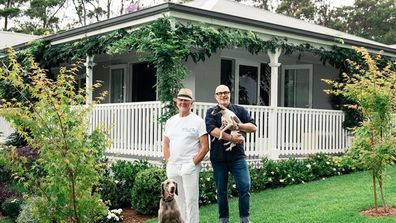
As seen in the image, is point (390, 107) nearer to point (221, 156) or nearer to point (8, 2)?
point (221, 156)

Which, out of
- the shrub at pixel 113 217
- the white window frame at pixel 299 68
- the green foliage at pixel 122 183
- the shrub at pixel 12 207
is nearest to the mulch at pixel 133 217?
the shrub at pixel 113 217

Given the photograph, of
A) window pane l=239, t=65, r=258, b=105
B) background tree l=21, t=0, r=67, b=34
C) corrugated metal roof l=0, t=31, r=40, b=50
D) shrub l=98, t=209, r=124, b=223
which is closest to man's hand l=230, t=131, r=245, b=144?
shrub l=98, t=209, r=124, b=223

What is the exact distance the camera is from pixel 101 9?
41250mm

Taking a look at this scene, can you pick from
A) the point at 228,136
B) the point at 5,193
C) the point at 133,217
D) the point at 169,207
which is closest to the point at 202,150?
the point at 228,136

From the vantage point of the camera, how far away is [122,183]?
364 inches

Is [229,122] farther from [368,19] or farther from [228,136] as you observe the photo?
[368,19]

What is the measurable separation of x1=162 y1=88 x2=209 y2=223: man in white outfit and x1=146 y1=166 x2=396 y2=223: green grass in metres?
1.79

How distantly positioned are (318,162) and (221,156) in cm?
591

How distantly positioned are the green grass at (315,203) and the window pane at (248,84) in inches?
156

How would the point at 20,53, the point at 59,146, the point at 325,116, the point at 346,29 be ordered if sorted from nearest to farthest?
the point at 59,146 → the point at 325,116 → the point at 20,53 → the point at 346,29

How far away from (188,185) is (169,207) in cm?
54

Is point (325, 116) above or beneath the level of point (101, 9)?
beneath

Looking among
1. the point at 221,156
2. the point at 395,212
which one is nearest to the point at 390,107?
the point at 395,212

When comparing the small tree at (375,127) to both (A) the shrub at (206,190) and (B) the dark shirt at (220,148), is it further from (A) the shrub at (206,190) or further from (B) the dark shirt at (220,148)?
(A) the shrub at (206,190)
